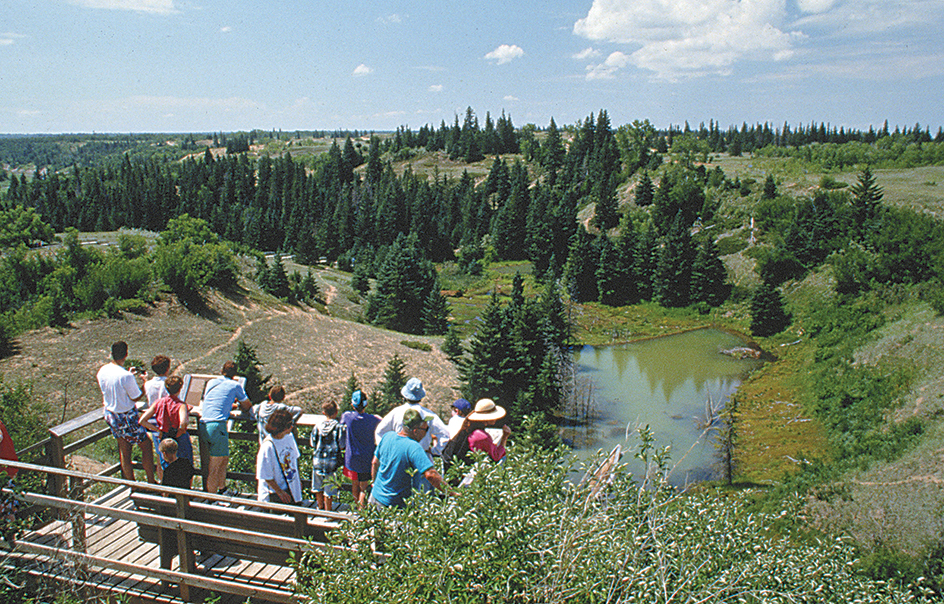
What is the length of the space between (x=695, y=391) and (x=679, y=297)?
20951mm

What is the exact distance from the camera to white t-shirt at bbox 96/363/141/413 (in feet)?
27.6

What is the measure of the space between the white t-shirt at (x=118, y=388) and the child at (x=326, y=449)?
2689mm

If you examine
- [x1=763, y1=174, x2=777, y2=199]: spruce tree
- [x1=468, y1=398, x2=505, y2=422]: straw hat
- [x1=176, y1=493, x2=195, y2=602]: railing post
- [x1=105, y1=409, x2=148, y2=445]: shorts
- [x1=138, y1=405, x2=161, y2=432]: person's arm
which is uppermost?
[x1=763, y1=174, x2=777, y2=199]: spruce tree

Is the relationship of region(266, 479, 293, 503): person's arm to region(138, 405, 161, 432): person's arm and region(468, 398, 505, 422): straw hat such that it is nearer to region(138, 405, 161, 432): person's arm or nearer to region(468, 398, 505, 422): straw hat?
region(138, 405, 161, 432): person's arm

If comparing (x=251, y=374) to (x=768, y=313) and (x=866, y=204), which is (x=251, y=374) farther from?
(x=866, y=204)

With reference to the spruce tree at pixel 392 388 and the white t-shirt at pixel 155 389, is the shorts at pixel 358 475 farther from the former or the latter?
the spruce tree at pixel 392 388

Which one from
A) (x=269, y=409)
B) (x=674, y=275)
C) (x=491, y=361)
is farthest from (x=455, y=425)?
(x=674, y=275)

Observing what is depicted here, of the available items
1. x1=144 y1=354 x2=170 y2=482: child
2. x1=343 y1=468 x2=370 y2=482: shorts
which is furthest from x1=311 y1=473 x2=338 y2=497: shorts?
x1=144 y1=354 x2=170 y2=482: child

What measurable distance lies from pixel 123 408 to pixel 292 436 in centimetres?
281

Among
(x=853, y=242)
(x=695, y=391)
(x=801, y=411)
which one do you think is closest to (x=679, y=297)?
(x=853, y=242)

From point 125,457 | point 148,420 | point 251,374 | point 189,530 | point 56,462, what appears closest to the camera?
point 189,530

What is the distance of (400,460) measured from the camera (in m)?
6.41

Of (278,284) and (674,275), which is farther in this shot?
(674,275)

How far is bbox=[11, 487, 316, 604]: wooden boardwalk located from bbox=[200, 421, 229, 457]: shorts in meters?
1.30
